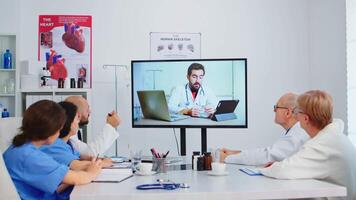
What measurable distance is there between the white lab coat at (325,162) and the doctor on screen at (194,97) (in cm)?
150

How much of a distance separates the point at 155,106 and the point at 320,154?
6.12 feet

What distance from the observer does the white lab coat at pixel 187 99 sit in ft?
11.3

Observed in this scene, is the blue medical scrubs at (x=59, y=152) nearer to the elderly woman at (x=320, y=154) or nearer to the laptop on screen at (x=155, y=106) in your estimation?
the elderly woman at (x=320, y=154)

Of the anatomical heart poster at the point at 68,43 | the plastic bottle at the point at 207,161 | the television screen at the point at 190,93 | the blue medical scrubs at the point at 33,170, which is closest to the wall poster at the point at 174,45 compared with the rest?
the anatomical heart poster at the point at 68,43

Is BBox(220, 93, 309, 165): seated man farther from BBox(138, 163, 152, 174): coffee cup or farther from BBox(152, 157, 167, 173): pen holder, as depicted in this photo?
BBox(138, 163, 152, 174): coffee cup

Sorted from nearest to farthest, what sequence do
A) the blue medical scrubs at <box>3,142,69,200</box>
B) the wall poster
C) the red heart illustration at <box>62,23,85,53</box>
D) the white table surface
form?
the white table surface, the blue medical scrubs at <box>3,142,69,200</box>, the red heart illustration at <box>62,23,85,53</box>, the wall poster

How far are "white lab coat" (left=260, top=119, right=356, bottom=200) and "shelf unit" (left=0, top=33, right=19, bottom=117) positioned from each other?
2.78 meters

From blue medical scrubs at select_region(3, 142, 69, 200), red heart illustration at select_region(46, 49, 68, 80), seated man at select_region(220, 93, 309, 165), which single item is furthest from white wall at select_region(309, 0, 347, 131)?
blue medical scrubs at select_region(3, 142, 69, 200)

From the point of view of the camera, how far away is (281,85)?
450cm

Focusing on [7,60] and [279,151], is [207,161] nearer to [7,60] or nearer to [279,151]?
[279,151]

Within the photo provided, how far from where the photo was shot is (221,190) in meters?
1.63

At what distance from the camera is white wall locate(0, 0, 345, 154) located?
13.9 ft

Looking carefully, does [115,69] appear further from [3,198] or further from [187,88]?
[3,198]

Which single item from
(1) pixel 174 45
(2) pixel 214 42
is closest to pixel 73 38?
(1) pixel 174 45
